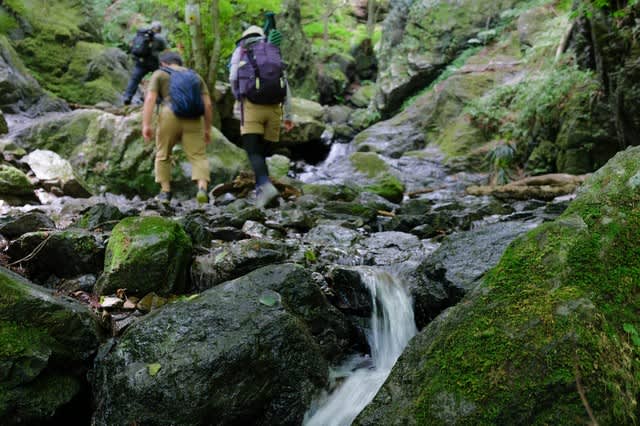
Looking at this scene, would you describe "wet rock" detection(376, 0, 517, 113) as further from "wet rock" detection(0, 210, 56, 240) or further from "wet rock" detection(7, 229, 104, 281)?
"wet rock" detection(7, 229, 104, 281)

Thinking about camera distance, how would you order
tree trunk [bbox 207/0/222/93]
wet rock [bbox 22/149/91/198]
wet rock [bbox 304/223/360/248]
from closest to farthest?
wet rock [bbox 304/223/360/248] → wet rock [bbox 22/149/91/198] → tree trunk [bbox 207/0/222/93]

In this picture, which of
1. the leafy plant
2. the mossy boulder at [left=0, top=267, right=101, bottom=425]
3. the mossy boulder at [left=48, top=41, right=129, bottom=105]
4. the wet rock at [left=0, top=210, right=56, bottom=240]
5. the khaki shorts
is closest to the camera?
the leafy plant

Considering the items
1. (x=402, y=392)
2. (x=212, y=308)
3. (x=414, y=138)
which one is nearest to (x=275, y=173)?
(x=414, y=138)

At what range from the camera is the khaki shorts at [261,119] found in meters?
6.14

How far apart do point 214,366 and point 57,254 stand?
2066 mm

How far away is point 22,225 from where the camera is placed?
160 inches

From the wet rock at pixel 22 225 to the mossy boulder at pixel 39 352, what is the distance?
5.04ft

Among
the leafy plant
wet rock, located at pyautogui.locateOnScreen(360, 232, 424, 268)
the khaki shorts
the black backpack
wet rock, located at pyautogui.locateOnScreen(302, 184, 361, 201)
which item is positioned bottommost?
wet rock, located at pyautogui.locateOnScreen(302, 184, 361, 201)

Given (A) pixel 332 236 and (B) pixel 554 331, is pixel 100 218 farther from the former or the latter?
(B) pixel 554 331

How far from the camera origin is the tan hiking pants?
648 centimetres

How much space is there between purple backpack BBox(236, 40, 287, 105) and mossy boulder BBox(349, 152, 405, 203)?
11.6ft

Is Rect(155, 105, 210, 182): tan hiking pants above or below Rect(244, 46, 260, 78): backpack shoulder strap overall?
below

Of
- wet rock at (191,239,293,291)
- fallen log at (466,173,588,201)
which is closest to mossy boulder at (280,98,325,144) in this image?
fallen log at (466,173,588,201)

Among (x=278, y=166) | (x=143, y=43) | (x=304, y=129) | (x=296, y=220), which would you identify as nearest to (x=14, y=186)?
(x=296, y=220)
